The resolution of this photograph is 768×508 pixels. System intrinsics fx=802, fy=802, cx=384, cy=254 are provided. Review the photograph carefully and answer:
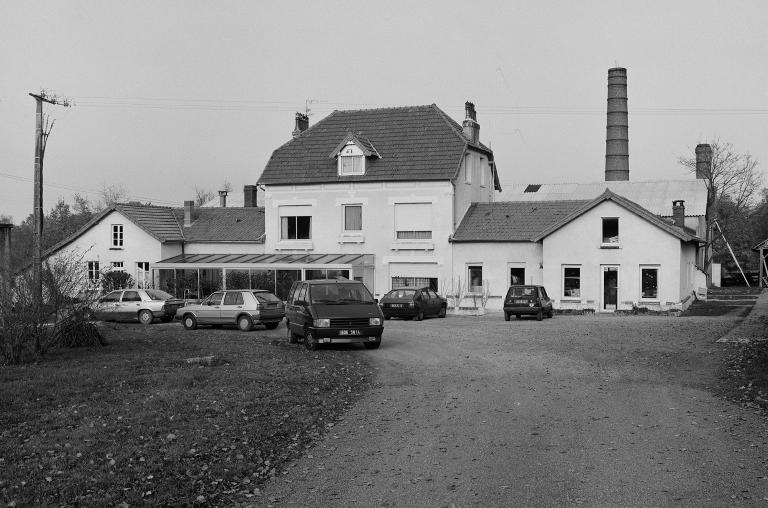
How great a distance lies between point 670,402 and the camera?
42.2 ft

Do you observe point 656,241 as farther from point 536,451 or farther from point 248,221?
point 536,451

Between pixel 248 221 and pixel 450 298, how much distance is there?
14.4 meters

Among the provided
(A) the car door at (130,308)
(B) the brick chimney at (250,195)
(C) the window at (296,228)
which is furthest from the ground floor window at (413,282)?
(B) the brick chimney at (250,195)

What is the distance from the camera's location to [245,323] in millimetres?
29031

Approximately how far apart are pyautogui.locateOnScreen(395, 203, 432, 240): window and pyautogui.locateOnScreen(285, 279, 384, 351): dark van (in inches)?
812

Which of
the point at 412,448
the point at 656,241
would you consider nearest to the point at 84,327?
the point at 412,448

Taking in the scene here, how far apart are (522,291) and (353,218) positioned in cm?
1285

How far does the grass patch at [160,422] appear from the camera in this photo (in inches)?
315

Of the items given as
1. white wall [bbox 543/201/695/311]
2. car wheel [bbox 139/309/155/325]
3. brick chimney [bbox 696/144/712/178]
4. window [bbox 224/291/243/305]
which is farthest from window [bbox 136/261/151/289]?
brick chimney [bbox 696/144/712/178]

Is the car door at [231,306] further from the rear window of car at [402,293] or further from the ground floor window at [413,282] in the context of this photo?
the ground floor window at [413,282]

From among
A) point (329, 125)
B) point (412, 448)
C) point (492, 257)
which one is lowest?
point (412, 448)

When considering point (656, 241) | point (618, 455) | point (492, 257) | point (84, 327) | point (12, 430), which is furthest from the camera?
point (492, 257)

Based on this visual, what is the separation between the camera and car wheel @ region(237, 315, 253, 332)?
2891cm

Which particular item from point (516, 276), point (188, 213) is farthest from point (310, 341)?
point (188, 213)
